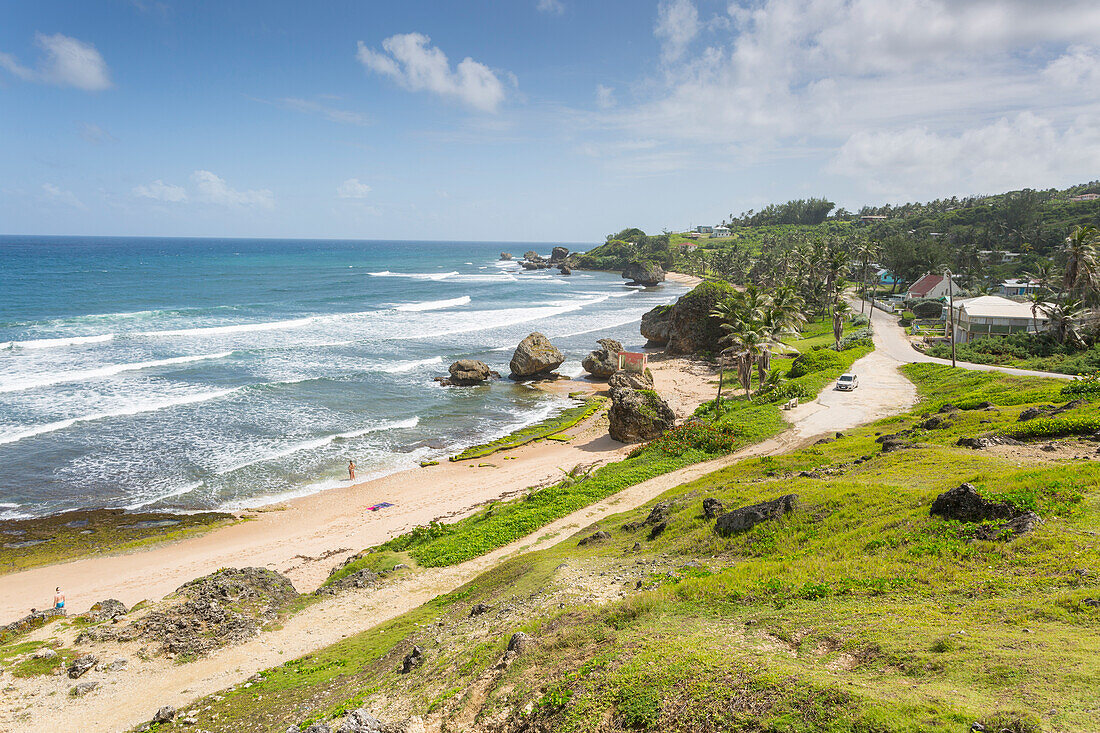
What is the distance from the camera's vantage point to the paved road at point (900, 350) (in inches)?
1483

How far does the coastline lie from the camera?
2231 centimetres

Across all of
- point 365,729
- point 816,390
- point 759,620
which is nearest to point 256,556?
point 365,729

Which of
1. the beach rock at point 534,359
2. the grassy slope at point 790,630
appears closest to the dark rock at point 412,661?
the grassy slope at point 790,630

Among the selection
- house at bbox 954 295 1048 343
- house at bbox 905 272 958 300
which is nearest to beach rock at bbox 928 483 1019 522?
house at bbox 954 295 1048 343

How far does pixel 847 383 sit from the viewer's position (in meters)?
38.4

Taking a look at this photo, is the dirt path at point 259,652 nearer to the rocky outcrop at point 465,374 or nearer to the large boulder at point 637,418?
the large boulder at point 637,418

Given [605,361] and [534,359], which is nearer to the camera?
[534,359]

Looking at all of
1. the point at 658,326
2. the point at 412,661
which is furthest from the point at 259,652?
the point at 658,326

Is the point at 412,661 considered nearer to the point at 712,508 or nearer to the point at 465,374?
the point at 712,508

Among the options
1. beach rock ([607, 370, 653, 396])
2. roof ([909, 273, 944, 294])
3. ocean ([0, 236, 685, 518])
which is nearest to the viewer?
ocean ([0, 236, 685, 518])

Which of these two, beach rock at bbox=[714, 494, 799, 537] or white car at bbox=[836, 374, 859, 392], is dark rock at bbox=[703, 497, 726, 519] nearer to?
beach rock at bbox=[714, 494, 799, 537]

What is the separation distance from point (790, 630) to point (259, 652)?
14.2 meters

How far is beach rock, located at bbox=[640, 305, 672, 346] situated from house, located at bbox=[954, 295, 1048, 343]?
27737 mm

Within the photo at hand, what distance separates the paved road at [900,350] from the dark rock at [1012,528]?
28220 mm
